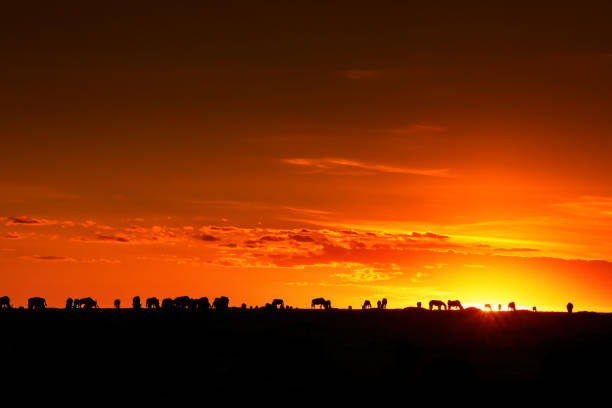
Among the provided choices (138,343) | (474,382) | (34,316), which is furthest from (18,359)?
(474,382)

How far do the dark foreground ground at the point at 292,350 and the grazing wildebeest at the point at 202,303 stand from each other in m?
7.42

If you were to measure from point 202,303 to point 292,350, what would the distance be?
27852 millimetres

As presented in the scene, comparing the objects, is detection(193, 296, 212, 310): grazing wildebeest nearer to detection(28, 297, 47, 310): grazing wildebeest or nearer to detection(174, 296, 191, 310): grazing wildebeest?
detection(174, 296, 191, 310): grazing wildebeest

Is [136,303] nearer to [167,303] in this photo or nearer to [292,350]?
[167,303]

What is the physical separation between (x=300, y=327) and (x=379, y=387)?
1971cm

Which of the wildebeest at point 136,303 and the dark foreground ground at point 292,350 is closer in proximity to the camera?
the dark foreground ground at point 292,350

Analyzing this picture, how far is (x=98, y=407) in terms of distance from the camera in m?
46.7

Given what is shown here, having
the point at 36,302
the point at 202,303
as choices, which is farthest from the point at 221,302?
the point at 36,302

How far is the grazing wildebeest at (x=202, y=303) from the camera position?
84.8 meters

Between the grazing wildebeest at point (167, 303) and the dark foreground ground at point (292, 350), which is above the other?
the grazing wildebeest at point (167, 303)

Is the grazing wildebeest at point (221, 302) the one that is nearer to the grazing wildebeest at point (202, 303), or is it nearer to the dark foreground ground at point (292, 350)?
the grazing wildebeest at point (202, 303)

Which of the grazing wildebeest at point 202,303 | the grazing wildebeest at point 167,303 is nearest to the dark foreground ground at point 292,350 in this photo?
the grazing wildebeest at point 167,303

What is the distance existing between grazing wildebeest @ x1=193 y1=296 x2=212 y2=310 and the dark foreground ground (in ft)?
24.3

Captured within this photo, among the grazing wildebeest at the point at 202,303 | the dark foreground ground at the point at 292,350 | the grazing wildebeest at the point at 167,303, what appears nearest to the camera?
the dark foreground ground at the point at 292,350
